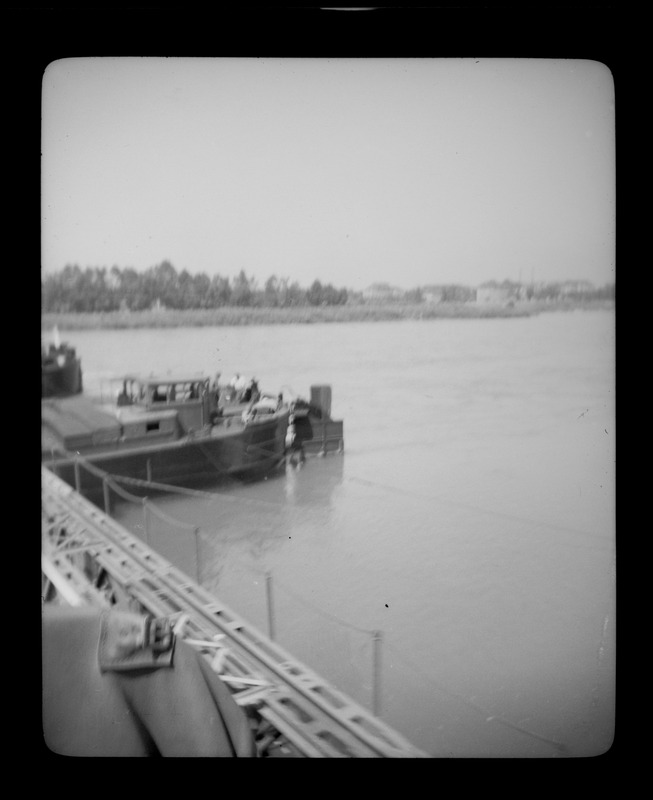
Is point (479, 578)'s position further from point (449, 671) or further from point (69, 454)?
point (69, 454)

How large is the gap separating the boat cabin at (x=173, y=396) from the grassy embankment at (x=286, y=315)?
4.6 inches

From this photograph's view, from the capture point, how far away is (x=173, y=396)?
135cm

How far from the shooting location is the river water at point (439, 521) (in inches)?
51.9

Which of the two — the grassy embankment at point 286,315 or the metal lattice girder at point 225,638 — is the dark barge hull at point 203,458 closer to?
the metal lattice girder at point 225,638

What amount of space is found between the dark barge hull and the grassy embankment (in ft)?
0.72

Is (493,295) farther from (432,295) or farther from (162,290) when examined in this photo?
(162,290)

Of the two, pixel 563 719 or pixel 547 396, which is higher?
pixel 547 396

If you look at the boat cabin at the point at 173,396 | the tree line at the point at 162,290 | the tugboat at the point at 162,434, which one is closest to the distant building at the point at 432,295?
the tree line at the point at 162,290

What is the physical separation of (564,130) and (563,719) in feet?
4.03

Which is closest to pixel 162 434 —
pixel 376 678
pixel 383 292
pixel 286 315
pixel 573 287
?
pixel 286 315

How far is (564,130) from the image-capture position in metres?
1.33

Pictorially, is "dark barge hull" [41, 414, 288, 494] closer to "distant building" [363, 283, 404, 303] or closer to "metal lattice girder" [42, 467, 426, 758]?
"metal lattice girder" [42, 467, 426, 758]

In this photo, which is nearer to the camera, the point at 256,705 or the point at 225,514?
the point at 256,705
